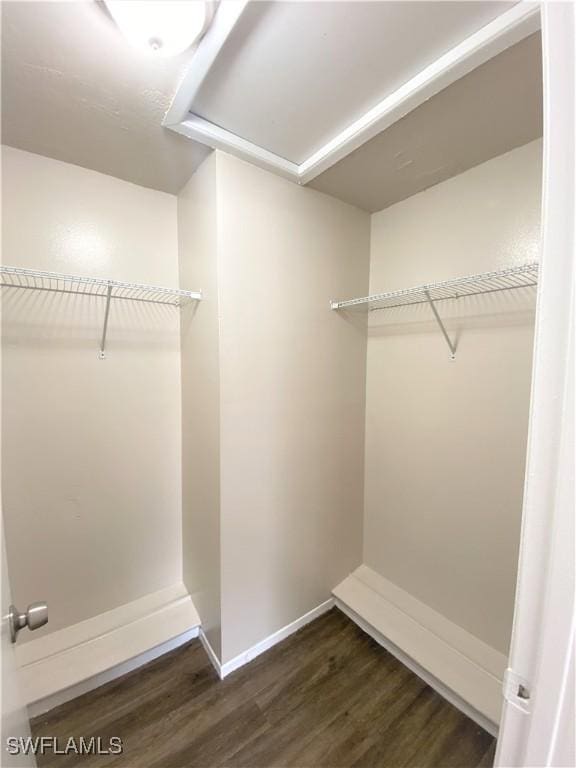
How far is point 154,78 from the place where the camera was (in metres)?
1.07

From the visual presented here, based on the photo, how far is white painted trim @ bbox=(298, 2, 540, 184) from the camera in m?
0.88

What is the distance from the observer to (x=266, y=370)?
1.60 metres

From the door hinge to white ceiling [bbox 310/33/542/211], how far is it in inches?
61.3

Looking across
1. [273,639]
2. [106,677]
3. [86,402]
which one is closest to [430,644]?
[273,639]

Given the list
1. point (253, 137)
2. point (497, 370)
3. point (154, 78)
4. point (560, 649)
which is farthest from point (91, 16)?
point (497, 370)

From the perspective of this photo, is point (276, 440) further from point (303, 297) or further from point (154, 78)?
point (154, 78)

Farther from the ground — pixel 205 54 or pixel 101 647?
pixel 205 54

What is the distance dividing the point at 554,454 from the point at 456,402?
1.34 m

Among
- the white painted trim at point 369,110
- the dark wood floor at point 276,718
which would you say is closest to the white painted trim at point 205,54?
the white painted trim at point 369,110

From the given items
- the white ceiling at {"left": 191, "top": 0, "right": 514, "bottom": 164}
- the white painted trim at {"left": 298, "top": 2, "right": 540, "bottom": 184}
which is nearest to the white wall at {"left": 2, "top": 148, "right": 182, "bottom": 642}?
the white ceiling at {"left": 191, "top": 0, "right": 514, "bottom": 164}

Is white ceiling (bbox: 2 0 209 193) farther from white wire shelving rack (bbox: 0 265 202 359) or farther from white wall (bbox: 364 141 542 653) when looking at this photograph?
white wall (bbox: 364 141 542 653)

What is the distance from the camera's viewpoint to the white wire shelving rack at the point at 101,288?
1371 millimetres

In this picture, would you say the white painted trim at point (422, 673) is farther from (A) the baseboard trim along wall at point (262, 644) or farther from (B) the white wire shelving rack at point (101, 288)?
(B) the white wire shelving rack at point (101, 288)

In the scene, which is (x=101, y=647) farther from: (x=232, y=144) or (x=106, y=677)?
(x=232, y=144)
